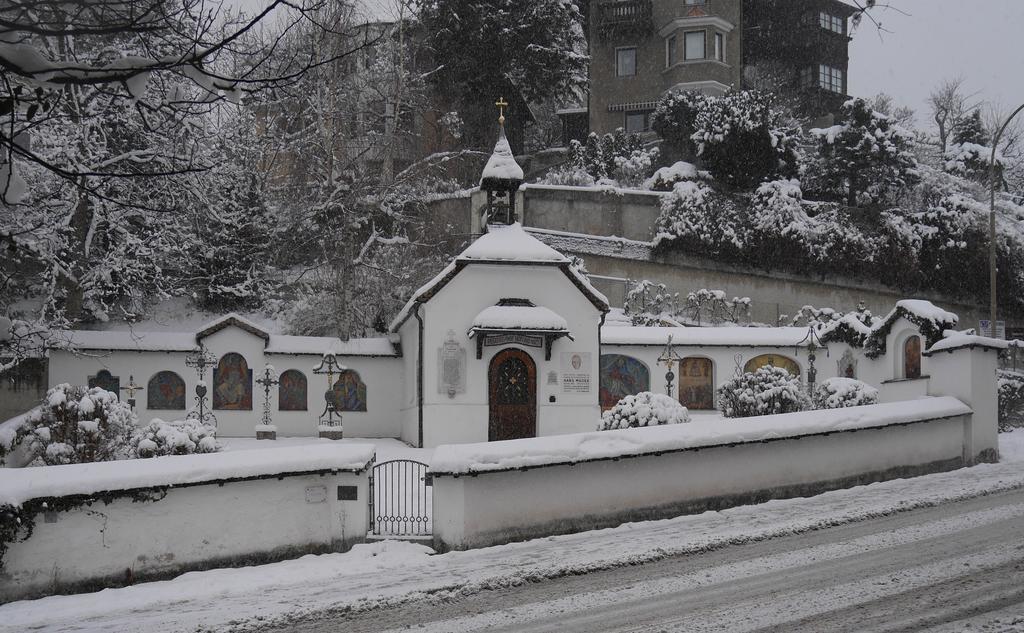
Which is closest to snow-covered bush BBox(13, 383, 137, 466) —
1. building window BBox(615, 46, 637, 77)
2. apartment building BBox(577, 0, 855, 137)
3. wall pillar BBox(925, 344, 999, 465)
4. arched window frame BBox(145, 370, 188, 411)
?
arched window frame BBox(145, 370, 188, 411)

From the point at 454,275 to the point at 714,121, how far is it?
1893 centimetres

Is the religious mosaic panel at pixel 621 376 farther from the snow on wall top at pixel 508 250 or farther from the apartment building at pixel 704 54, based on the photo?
the apartment building at pixel 704 54

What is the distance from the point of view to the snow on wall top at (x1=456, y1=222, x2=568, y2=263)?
82.1 ft

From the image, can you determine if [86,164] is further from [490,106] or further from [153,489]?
→ [490,106]

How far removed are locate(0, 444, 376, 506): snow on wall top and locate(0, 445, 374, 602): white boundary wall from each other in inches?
0.5

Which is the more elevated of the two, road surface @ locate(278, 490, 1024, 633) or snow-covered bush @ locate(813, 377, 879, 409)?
snow-covered bush @ locate(813, 377, 879, 409)

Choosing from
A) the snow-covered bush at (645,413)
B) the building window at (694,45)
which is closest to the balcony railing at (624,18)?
the building window at (694,45)

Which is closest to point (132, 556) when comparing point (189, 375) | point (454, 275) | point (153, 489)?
point (153, 489)

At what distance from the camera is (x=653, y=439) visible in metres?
14.1

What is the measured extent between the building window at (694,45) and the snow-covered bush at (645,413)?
3578 centimetres

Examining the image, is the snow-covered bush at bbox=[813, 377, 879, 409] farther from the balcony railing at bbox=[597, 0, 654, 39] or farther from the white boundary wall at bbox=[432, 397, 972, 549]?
the balcony railing at bbox=[597, 0, 654, 39]

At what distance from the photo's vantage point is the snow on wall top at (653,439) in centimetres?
1298

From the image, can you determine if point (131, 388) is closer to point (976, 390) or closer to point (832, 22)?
point (976, 390)

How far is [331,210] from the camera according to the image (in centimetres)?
3541
